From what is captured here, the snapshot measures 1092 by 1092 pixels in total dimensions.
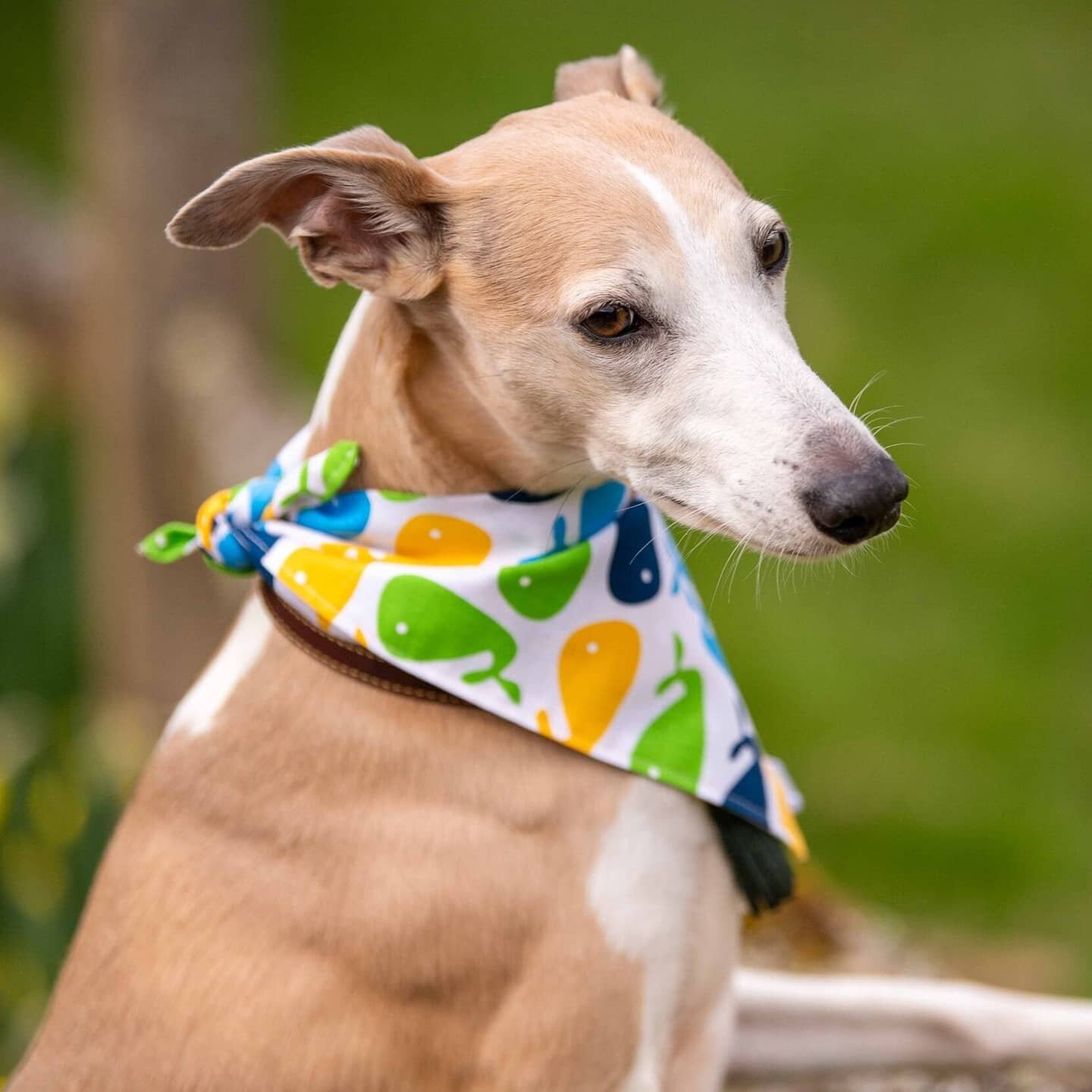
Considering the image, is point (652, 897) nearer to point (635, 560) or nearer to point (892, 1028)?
point (635, 560)

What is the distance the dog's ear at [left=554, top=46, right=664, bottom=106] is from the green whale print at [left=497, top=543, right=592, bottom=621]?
85 cm

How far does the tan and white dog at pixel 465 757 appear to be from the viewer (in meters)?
2.24

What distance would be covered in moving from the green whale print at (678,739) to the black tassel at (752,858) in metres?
0.13

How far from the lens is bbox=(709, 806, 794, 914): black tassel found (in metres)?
2.49

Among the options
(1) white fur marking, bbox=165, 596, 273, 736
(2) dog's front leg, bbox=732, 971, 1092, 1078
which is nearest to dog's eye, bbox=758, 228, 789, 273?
(1) white fur marking, bbox=165, 596, 273, 736

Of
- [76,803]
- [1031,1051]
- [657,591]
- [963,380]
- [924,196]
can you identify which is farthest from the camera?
[924,196]

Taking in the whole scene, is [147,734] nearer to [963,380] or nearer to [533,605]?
[533,605]

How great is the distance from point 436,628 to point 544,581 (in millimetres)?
194

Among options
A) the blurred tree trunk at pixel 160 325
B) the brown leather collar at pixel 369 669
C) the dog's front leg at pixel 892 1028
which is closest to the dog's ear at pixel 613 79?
the brown leather collar at pixel 369 669

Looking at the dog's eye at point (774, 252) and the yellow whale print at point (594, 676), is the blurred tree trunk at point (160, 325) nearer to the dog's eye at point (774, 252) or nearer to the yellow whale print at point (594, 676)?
the yellow whale print at point (594, 676)

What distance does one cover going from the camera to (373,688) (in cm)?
235

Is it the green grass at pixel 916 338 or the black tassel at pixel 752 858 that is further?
the green grass at pixel 916 338

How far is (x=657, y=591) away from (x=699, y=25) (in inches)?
354

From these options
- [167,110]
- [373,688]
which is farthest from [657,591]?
[167,110]
